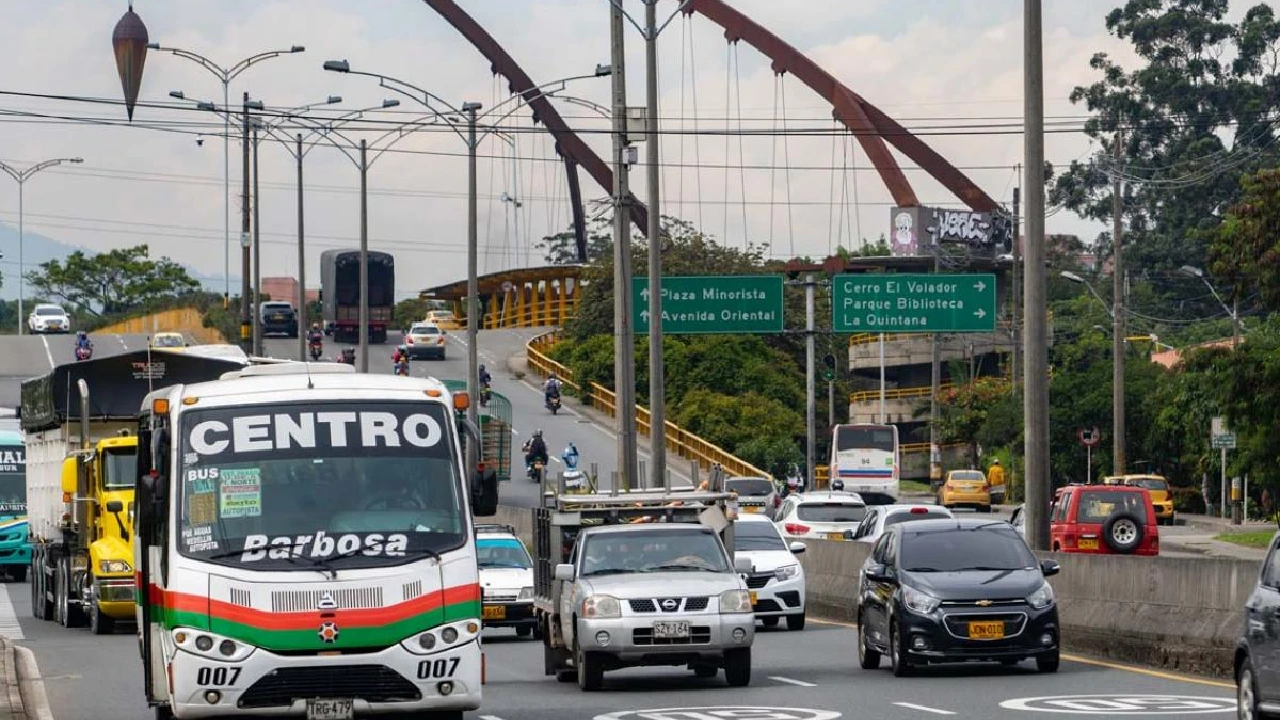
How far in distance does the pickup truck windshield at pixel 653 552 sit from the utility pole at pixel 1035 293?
6.36 metres

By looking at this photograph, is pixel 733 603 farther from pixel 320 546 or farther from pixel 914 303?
pixel 914 303

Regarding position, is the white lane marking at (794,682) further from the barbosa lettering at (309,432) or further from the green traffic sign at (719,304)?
the green traffic sign at (719,304)

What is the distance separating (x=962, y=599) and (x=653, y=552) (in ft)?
9.54

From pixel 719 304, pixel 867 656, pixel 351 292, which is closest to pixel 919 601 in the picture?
pixel 867 656

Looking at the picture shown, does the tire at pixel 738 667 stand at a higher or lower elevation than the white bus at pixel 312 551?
lower

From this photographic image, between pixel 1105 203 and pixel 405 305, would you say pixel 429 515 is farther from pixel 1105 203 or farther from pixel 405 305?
pixel 405 305

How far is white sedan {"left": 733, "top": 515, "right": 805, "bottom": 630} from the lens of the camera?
Answer: 29.1 meters

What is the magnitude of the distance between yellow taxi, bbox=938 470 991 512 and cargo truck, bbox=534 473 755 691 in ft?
157

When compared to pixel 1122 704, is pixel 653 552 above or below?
above

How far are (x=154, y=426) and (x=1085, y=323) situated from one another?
87.2 m

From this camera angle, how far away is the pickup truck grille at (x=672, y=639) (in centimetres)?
2016

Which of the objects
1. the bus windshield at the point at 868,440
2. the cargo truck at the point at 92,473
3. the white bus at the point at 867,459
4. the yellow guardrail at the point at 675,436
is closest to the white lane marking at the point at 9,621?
the cargo truck at the point at 92,473

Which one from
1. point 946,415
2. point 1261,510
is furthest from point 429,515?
point 946,415

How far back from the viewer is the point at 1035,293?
2638 centimetres
